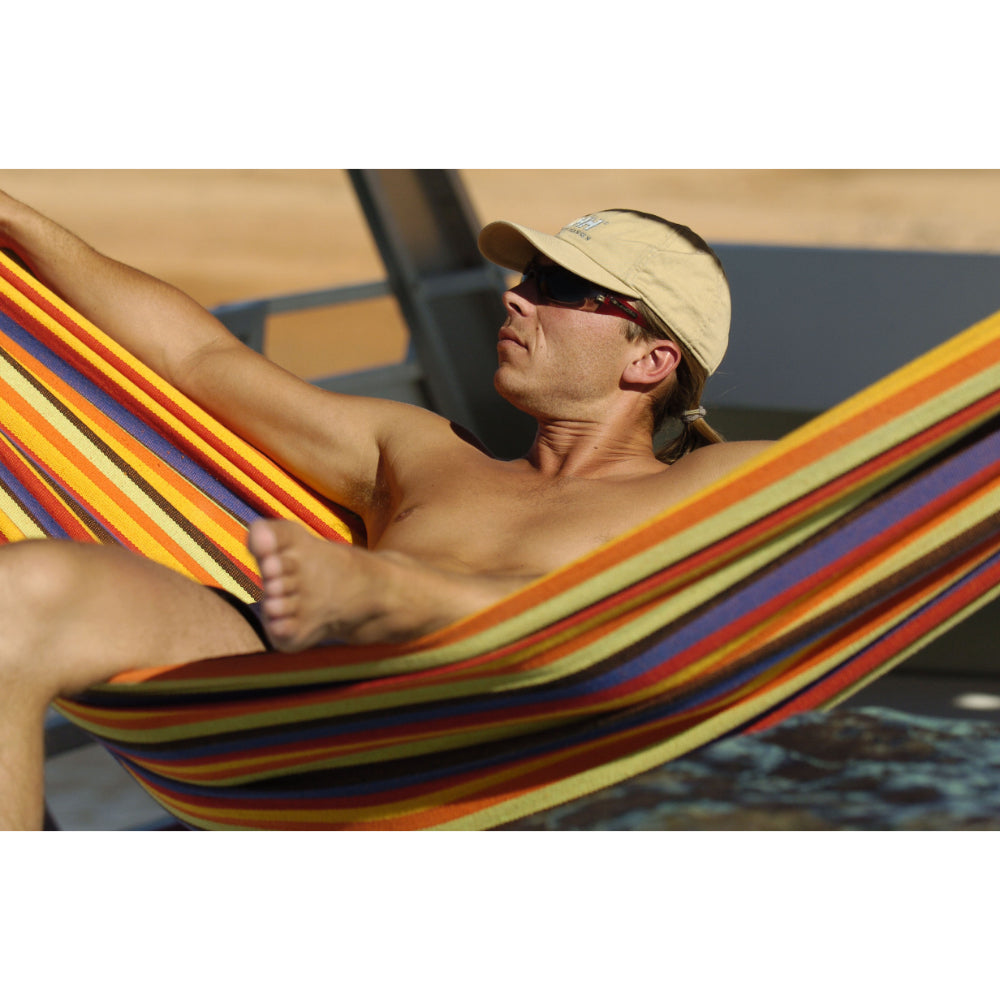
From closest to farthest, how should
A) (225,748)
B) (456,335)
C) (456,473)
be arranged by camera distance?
(225,748)
(456,473)
(456,335)

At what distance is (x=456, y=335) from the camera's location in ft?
16.3

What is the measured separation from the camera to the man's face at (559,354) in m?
2.15

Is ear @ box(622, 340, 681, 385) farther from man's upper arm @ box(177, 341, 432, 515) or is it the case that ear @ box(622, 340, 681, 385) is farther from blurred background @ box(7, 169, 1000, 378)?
blurred background @ box(7, 169, 1000, 378)

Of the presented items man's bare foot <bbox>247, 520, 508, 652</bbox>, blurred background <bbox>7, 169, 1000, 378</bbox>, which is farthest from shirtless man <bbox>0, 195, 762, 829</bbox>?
blurred background <bbox>7, 169, 1000, 378</bbox>

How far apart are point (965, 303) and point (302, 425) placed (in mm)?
3216

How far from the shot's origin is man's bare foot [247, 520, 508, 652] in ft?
4.25

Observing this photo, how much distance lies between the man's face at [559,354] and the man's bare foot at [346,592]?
66 cm

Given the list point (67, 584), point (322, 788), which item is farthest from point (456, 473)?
point (67, 584)

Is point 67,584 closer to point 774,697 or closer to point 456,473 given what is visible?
point 456,473

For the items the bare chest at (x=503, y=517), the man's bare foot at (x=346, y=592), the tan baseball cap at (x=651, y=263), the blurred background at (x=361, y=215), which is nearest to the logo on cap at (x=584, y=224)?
the tan baseball cap at (x=651, y=263)

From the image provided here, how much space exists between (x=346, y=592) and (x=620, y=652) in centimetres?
41

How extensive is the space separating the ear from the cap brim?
0.10 meters

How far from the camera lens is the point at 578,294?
2.15 metres

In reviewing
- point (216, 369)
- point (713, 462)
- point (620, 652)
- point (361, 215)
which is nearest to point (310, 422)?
point (216, 369)
